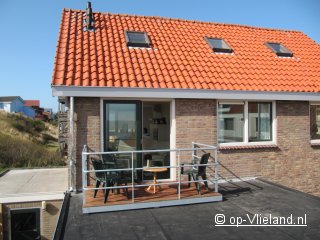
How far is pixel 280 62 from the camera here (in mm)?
11086

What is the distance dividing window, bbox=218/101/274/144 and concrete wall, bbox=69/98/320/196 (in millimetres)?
298

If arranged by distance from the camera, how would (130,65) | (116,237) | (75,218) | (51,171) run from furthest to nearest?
1. (51,171)
2. (130,65)
3. (75,218)
4. (116,237)

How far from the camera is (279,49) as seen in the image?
39.6 ft

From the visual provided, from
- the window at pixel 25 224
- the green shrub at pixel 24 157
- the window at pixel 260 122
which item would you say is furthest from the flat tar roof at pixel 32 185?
the window at pixel 260 122

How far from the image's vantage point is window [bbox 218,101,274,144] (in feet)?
30.7

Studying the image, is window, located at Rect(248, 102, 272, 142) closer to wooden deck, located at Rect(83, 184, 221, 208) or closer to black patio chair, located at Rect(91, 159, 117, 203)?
wooden deck, located at Rect(83, 184, 221, 208)

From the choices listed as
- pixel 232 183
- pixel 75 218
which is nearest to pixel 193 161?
pixel 232 183

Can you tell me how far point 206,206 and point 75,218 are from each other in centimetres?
286

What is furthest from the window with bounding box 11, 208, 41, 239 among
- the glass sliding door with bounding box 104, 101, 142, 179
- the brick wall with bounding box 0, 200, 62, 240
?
the glass sliding door with bounding box 104, 101, 142, 179

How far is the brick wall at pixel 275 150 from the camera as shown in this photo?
8.81 metres

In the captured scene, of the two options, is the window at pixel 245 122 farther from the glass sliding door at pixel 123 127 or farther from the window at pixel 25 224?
the window at pixel 25 224

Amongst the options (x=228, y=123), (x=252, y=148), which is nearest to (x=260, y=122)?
(x=252, y=148)

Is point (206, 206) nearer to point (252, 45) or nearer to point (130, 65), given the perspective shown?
point (130, 65)

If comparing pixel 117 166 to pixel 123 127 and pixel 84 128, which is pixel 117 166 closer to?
pixel 123 127
